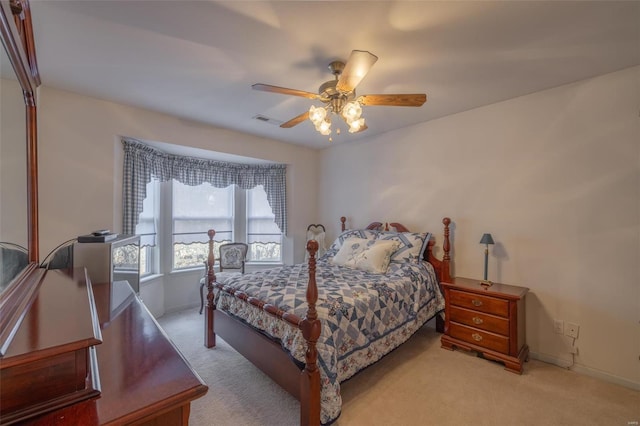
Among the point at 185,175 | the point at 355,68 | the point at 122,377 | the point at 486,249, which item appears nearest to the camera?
the point at 122,377

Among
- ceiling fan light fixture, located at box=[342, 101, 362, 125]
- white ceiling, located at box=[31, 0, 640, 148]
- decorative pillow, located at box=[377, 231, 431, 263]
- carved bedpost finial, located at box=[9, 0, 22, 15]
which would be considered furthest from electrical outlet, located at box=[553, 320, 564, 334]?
carved bedpost finial, located at box=[9, 0, 22, 15]

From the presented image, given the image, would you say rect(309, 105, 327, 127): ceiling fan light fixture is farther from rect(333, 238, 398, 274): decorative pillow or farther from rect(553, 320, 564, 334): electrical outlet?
rect(553, 320, 564, 334): electrical outlet

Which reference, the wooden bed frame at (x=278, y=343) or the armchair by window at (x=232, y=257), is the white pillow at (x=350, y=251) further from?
the armchair by window at (x=232, y=257)

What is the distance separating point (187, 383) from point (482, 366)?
2.65m

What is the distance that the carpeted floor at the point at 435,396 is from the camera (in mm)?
1812

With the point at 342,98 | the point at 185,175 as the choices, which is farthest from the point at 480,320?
the point at 185,175

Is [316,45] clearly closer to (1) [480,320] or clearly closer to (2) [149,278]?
(1) [480,320]

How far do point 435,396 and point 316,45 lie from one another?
2705 mm

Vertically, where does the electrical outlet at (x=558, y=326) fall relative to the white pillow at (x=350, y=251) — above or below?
below

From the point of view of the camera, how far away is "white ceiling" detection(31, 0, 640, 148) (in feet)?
5.10

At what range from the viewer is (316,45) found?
185 cm

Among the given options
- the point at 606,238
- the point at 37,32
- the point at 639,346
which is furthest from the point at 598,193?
the point at 37,32

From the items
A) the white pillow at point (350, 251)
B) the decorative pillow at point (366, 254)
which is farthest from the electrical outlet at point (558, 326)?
the white pillow at point (350, 251)

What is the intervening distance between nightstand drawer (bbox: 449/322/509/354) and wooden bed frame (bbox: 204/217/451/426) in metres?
0.53
